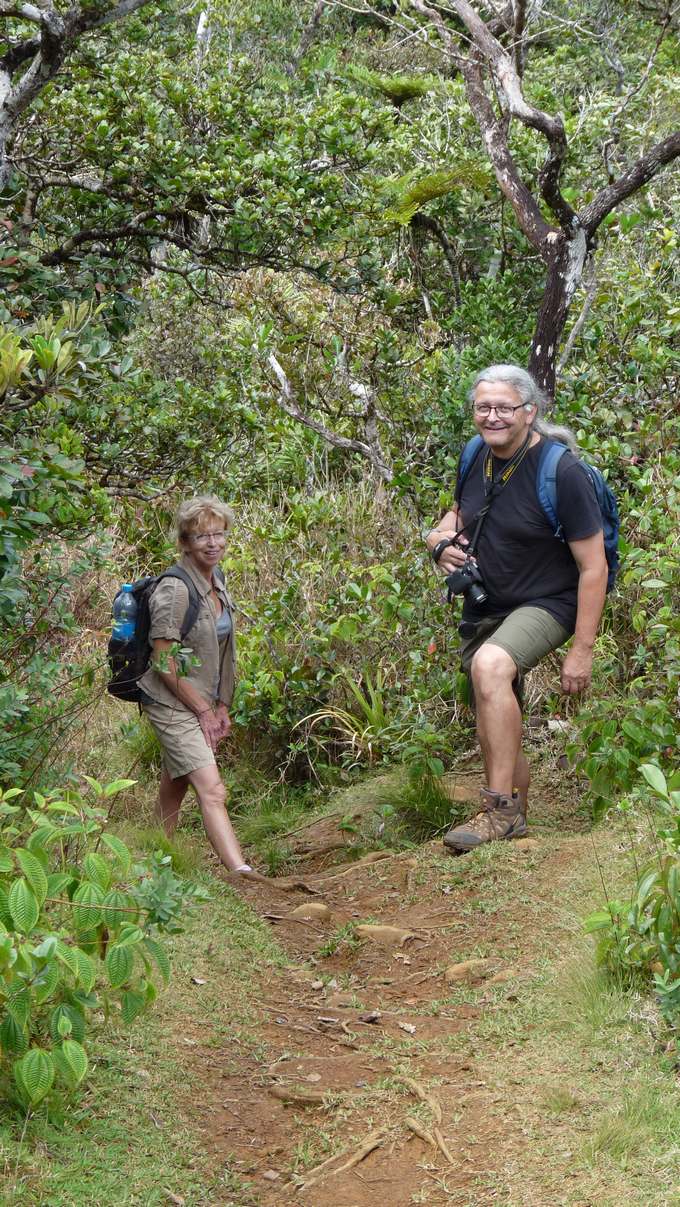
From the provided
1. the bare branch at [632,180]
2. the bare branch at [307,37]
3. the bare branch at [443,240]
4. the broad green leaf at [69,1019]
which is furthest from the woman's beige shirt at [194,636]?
the bare branch at [307,37]

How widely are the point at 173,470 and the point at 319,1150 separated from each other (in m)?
3.83

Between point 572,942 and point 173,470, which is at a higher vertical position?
point 173,470

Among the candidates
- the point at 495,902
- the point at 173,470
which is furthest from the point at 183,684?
the point at 495,902

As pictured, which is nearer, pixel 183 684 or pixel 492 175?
pixel 183 684

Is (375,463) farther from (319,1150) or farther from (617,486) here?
(319,1150)

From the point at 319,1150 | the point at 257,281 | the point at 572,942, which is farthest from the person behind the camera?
the point at 257,281

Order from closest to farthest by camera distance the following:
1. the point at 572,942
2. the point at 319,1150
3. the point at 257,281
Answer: the point at 319,1150
the point at 572,942
the point at 257,281

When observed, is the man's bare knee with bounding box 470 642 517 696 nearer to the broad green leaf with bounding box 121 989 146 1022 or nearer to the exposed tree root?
the exposed tree root

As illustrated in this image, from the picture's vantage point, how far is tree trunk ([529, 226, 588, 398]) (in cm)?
685

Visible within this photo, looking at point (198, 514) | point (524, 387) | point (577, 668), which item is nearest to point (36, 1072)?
point (577, 668)

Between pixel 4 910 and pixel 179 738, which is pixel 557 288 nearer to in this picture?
pixel 179 738

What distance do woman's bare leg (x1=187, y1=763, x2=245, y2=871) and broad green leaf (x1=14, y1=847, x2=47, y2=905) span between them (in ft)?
9.67

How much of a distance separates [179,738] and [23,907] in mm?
3112

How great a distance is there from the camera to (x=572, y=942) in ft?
15.1
